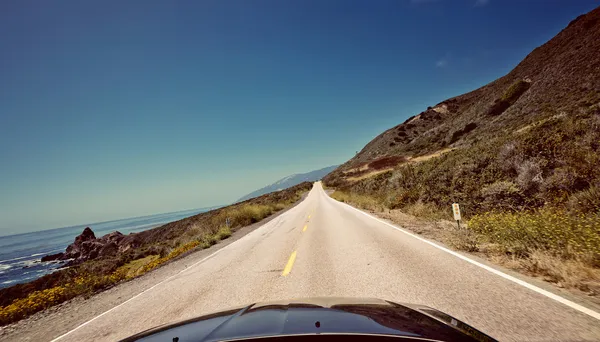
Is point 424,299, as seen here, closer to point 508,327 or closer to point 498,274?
point 508,327

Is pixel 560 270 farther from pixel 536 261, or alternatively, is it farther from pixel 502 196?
pixel 502 196

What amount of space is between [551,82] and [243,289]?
1444 inches

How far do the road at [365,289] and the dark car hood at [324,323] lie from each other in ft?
4.90

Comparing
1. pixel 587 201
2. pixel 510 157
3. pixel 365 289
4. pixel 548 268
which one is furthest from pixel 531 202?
pixel 365 289

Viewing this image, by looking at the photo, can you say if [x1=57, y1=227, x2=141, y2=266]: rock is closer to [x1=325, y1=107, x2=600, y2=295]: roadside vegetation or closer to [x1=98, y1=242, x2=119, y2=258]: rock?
[x1=98, y1=242, x2=119, y2=258]: rock

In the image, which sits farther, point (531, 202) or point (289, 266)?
point (531, 202)

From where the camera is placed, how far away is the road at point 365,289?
117 inches

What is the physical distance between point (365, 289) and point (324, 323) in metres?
2.87

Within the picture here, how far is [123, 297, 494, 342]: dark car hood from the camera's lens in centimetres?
166

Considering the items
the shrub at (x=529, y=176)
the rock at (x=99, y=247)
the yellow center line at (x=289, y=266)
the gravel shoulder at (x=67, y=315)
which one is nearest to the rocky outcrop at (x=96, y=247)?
the rock at (x=99, y=247)

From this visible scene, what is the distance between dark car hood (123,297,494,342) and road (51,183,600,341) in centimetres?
149

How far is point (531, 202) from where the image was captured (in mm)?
8453

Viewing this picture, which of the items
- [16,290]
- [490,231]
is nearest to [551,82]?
[490,231]

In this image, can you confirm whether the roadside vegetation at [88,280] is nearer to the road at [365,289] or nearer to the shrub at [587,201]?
the road at [365,289]
